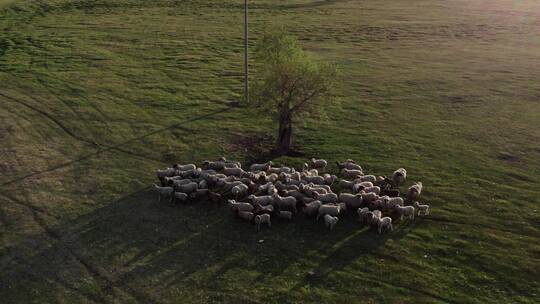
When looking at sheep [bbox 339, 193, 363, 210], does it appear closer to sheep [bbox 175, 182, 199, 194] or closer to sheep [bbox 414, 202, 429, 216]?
sheep [bbox 414, 202, 429, 216]

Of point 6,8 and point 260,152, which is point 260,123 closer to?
point 260,152

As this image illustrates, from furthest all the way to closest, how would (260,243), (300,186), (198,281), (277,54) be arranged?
(277,54) < (300,186) < (260,243) < (198,281)

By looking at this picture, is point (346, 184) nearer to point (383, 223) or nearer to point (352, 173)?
point (352, 173)

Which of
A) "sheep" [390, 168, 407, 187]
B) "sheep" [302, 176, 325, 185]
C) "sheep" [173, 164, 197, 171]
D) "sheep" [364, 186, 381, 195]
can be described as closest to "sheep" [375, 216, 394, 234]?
"sheep" [364, 186, 381, 195]

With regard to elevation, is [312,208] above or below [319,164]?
below

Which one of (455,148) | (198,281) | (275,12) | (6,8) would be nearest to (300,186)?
(198,281)

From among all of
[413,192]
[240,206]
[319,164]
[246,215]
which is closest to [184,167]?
[240,206]

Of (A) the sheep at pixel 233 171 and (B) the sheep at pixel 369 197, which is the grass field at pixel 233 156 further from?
(A) the sheep at pixel 233 171
